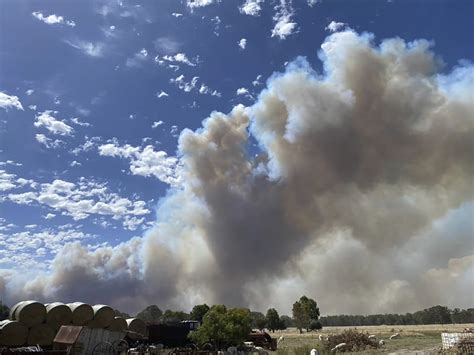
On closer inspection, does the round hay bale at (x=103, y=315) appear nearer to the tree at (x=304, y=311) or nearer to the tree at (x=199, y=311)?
the tree at (x=199, y=311)

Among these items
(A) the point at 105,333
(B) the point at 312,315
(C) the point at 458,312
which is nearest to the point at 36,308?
(A) the point at 105,333

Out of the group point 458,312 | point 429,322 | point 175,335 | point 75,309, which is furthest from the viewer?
point 429,322

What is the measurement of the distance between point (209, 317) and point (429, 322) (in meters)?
179

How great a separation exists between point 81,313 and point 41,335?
152 inches

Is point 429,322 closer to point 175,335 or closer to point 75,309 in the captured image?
point 175,335

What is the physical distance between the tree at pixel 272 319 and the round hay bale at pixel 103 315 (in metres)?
88.4

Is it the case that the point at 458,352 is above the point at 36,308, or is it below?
below

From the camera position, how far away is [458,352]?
103 ft

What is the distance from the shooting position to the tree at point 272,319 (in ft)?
395

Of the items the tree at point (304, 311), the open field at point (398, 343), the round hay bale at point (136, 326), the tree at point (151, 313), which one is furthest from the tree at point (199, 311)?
the tree at point (151, 313)

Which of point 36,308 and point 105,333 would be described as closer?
point 105,333

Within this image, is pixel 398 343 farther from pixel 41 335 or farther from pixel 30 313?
pixel 30 313

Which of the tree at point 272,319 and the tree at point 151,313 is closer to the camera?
the tree at point 272,319

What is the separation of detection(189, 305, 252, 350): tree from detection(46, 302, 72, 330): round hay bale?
1392 centimetres
